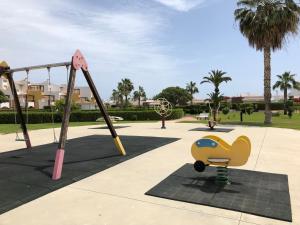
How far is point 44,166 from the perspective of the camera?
7.72m

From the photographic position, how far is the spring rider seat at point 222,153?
18.8 feet

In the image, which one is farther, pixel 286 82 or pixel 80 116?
pixel 286 82

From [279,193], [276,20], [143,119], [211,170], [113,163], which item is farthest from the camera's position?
[143,119]

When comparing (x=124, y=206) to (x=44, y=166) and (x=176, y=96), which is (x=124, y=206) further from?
(x=176, y=96)

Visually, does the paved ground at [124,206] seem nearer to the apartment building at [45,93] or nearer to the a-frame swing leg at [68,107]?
the a-frame swing leg at [68,107]

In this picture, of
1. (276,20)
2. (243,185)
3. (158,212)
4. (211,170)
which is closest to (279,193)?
(243,185)

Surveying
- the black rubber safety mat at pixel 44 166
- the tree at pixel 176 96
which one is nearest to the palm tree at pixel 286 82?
the tree at pixel 176 96

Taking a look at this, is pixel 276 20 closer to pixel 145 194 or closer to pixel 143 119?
pixel 143 119

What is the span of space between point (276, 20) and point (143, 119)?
1599 centimetres

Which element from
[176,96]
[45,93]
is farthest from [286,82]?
[45,93]

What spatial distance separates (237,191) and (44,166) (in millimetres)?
5106

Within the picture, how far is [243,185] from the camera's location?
5.87m

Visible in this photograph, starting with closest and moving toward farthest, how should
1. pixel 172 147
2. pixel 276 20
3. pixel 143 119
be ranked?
1. pixel 172 147
2. pixel 276 20
3. pixel 143 119

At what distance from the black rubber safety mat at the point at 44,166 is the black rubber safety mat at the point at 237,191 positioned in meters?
2.16
